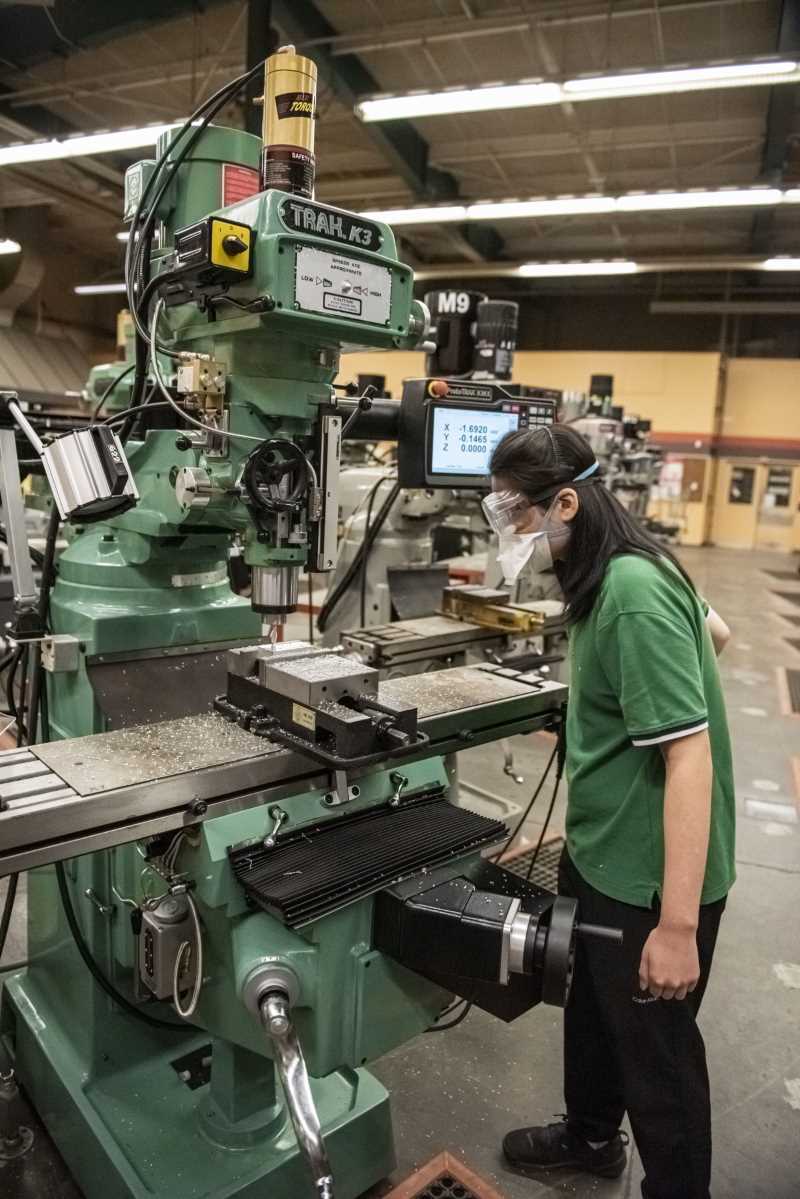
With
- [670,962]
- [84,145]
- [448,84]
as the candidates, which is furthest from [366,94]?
[670,962]

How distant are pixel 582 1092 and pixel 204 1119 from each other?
2.16 feet

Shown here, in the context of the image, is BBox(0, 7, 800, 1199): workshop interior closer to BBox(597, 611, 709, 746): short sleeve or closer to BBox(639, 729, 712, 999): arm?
BBox(639, 729, 712, 999): arm

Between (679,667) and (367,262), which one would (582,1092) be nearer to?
(679,667)

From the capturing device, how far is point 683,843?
107cm

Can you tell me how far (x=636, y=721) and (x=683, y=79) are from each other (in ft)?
12.5

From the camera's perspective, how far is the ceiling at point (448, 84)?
4801 millimetres

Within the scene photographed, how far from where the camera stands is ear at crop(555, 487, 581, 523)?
1.21m

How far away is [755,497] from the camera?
1112 cm

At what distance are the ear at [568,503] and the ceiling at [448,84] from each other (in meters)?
4.34

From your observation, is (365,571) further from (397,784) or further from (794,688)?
(794,688)

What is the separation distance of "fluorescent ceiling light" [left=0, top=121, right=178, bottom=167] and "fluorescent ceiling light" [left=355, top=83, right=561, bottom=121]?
1166 millimetres

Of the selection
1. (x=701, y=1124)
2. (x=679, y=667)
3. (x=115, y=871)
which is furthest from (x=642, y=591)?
(x=115, y=871)

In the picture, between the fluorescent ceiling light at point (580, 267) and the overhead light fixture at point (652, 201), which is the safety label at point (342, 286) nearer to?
the overhead light fixture at point (652, 201)

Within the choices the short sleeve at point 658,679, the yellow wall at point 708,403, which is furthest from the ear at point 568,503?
the yellow wall at point 708,403
